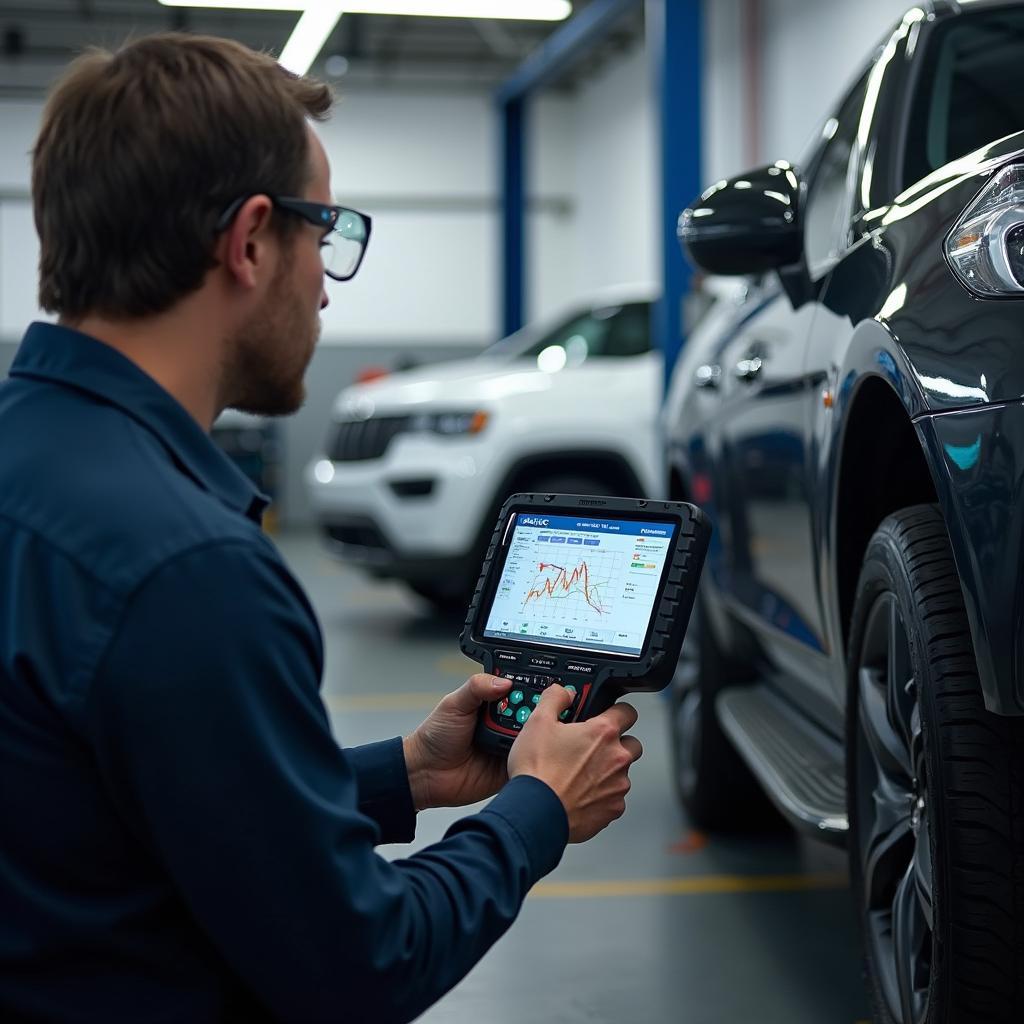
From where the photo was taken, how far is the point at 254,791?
3.46 ft

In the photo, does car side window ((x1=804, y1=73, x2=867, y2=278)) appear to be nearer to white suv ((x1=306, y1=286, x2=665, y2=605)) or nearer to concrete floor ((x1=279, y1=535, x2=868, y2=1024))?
concrete floor ((x1=279, y1=535, x2=868, y2=1024))

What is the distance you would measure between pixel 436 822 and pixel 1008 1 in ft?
7.67

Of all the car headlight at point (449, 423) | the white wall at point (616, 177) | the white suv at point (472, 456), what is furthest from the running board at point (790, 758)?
the white wall at point (616, 177)

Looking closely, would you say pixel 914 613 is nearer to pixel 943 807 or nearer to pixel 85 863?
pixel 943 807

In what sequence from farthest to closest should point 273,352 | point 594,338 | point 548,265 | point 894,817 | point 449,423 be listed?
point 548,265 < point 594,338 < point 449,423 < point 894,817 < point 273,352

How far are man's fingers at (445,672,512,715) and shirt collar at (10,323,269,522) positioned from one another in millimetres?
443

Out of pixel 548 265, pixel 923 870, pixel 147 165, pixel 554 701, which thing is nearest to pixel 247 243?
pixel 147 165

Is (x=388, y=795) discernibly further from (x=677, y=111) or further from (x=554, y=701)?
(x=677, y=111)

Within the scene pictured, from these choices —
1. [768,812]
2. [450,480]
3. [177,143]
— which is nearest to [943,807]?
[177,143]

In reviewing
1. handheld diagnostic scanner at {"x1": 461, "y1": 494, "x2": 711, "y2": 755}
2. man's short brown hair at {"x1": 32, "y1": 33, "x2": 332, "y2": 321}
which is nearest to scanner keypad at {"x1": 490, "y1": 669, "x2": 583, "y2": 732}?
handheld diagnostic scanner at {"x1": 461, "y1": 494, "x2": 711, "y2": 755}

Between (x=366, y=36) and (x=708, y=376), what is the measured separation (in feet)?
41.7

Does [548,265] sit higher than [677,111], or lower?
lower

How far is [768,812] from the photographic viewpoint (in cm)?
367

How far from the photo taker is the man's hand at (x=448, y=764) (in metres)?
1.61
